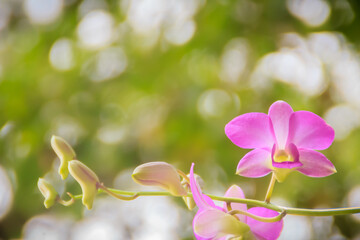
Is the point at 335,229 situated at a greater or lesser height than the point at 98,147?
lesser

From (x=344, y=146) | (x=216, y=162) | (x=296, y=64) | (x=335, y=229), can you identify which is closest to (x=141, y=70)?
(x=216, y=162)

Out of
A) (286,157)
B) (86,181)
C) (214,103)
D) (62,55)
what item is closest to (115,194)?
(86,181)

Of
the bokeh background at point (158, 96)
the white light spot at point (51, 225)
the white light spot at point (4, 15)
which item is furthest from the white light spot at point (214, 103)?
the white light spot at point (4, 15)

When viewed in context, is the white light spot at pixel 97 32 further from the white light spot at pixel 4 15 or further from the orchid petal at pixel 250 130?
the orchid petal at pixel 250 130

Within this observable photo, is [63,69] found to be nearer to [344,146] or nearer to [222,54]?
[222,54]

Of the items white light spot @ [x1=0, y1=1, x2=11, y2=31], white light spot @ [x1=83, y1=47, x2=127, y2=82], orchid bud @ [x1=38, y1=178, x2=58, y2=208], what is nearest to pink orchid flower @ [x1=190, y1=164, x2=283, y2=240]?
orchid bud @ [x1=38, y1=178, x2=58, y2=208]

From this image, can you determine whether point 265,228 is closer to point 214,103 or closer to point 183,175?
point 183,175
